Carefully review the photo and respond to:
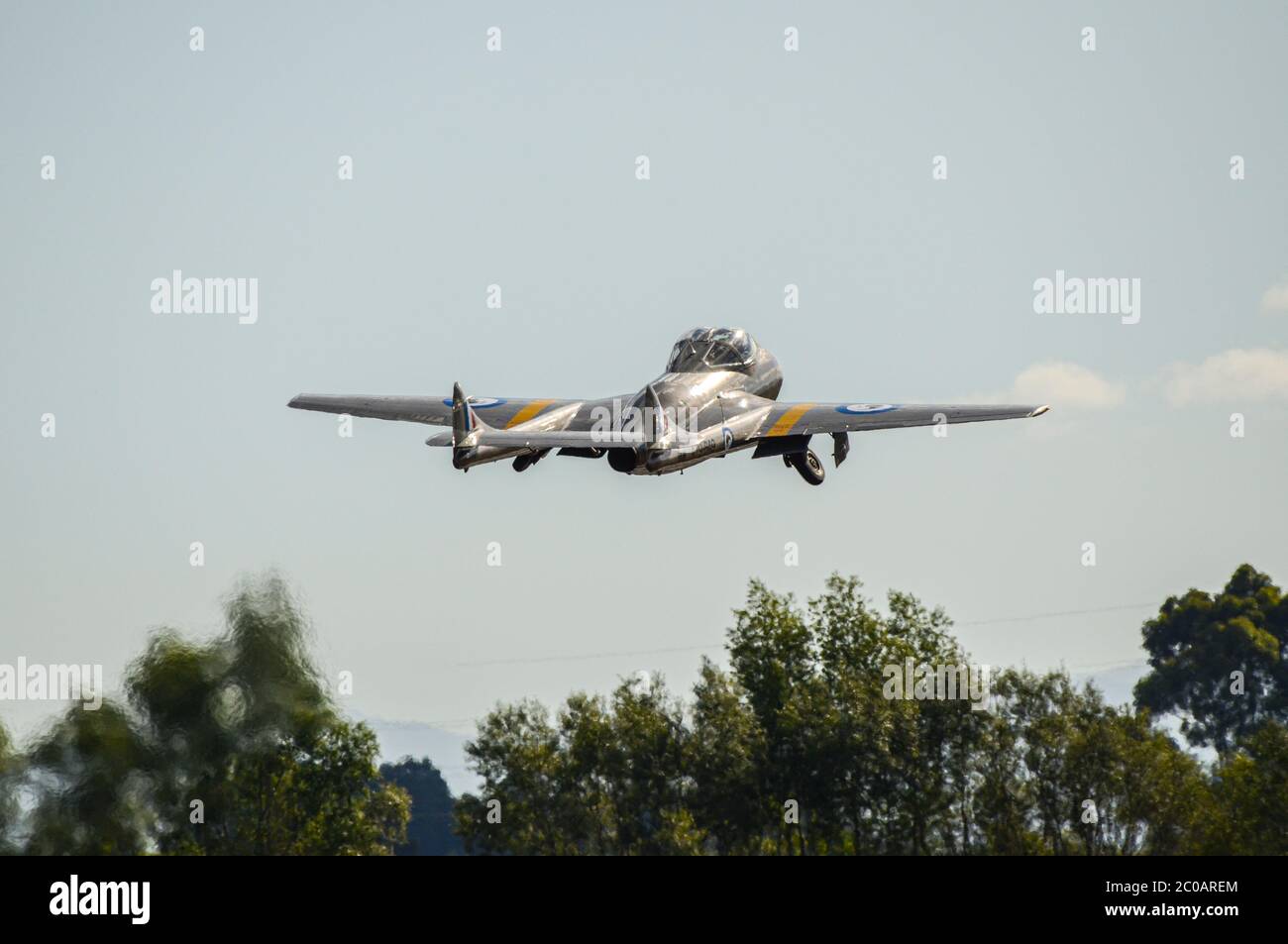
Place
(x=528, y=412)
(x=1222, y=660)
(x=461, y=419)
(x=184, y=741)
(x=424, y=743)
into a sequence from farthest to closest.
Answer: (x=1222, y=660), (x=424, y=743), (x=184, y=741), (x=528, y=412), (x=461, y=419)

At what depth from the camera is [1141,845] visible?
87.9 m

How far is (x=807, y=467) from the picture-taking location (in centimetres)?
5622

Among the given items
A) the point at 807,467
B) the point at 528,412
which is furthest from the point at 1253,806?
the point at 528,412

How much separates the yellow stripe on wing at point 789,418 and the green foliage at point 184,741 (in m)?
26.3

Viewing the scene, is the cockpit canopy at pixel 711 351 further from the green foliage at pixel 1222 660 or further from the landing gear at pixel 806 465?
the green foliage at pixel 1222 660

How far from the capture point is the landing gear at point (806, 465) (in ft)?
184

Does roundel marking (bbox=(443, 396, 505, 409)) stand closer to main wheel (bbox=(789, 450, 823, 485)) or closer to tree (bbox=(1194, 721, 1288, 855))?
main wheel (bbox=(789, 450, 823, 485))

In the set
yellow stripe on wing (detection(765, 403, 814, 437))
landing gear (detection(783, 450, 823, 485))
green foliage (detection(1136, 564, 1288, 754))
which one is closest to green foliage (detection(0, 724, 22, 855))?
landing gear (detection(783, 450, 823, 485))

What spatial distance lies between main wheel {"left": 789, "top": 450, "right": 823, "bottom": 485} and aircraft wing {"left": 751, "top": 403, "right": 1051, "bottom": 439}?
→ 2.42 meters

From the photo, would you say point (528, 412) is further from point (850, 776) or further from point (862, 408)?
point (850, 776)

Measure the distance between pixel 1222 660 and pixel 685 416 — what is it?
114 m

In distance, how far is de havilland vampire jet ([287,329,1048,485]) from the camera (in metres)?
48.0
